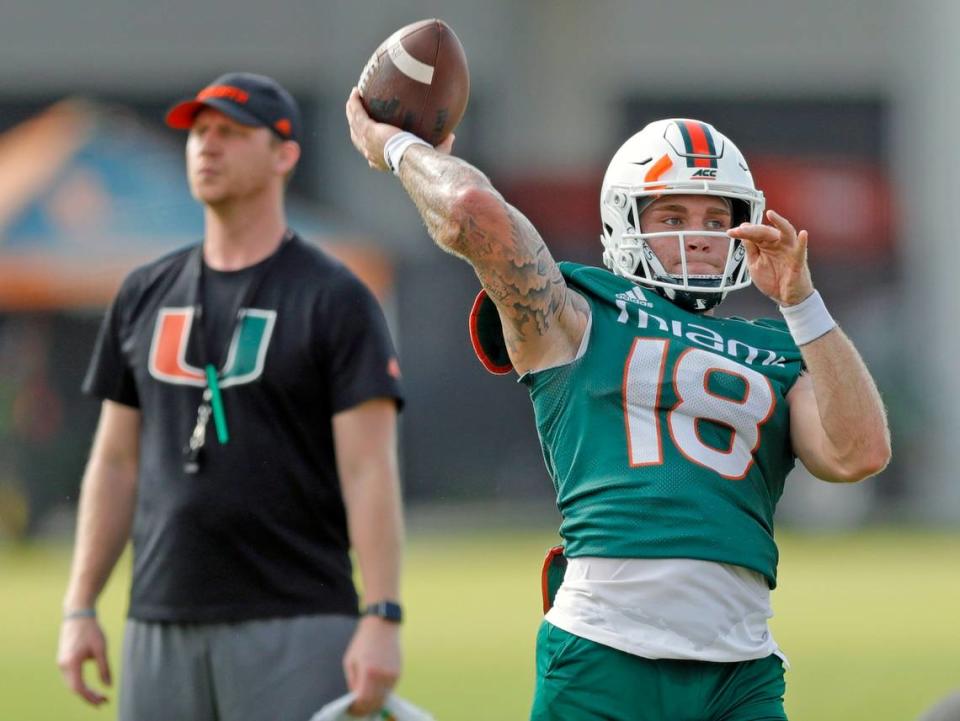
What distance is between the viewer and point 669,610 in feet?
11.4

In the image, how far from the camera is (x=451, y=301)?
2109 cm

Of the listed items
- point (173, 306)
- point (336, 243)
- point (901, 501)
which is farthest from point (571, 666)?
point (901, 501)

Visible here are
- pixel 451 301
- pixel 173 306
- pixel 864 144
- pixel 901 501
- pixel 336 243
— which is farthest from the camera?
pixel 864 144

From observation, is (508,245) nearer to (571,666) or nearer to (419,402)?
(571,666)

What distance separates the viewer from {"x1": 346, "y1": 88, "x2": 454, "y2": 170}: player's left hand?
12.5 feet

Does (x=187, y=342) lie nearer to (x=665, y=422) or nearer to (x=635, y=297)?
(x=635, y=297)

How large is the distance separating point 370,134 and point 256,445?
0.92 m

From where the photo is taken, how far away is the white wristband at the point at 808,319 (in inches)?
137

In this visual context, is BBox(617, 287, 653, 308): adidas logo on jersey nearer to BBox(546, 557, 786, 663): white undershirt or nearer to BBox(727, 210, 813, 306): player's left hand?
BBox(727, 210, 813, 306): player's left hand

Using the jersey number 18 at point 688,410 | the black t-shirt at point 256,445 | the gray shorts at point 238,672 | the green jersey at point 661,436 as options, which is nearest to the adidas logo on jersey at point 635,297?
the green jersey at point 661,436

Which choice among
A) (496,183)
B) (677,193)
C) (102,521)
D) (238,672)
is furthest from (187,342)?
(496,183)

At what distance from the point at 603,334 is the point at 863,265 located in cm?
2033

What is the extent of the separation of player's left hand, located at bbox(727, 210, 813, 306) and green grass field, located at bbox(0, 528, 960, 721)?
193 inches

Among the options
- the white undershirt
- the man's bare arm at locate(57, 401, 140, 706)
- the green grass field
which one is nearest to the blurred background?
the green grass field
